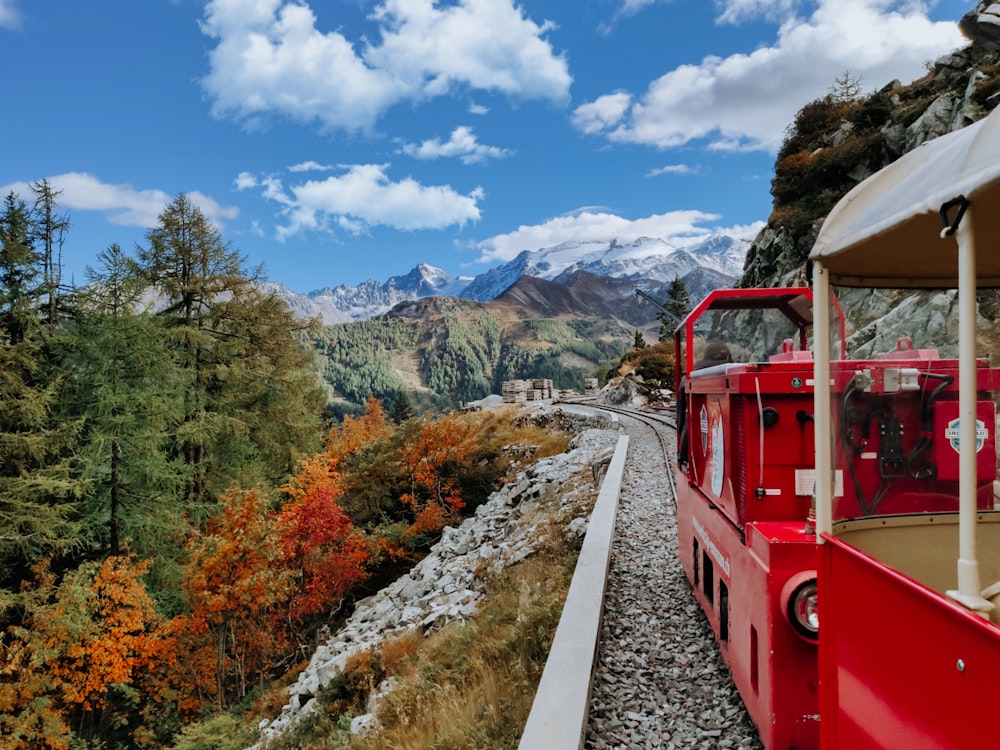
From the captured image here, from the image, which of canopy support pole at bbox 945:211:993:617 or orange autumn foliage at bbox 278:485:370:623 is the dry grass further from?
orange autumn foliage at bbox 278:485:370:623

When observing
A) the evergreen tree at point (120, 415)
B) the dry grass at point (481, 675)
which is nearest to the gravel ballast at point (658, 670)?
the dry grass at point (481, 675)

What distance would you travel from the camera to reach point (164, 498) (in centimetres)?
2006

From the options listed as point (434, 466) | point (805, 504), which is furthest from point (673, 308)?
point (805, 504)

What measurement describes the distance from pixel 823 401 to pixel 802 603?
5.26 ft

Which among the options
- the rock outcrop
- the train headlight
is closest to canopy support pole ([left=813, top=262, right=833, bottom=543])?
the train headlight

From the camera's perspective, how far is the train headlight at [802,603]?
3.45 metres

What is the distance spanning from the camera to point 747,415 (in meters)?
4.20

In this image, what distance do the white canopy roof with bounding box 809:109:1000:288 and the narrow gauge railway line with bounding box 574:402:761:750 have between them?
3409 millimetres

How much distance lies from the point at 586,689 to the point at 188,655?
1773cm

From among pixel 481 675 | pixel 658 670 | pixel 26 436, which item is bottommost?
pixel 481 675

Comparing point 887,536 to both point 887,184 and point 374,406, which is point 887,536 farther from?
point 374,406

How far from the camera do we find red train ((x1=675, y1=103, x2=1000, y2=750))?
1.75 m

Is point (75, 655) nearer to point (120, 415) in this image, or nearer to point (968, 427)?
point (120, 415)

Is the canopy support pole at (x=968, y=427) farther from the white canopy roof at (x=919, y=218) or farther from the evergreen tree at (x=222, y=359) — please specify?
the evergreen tree at (x=222, y=359)
